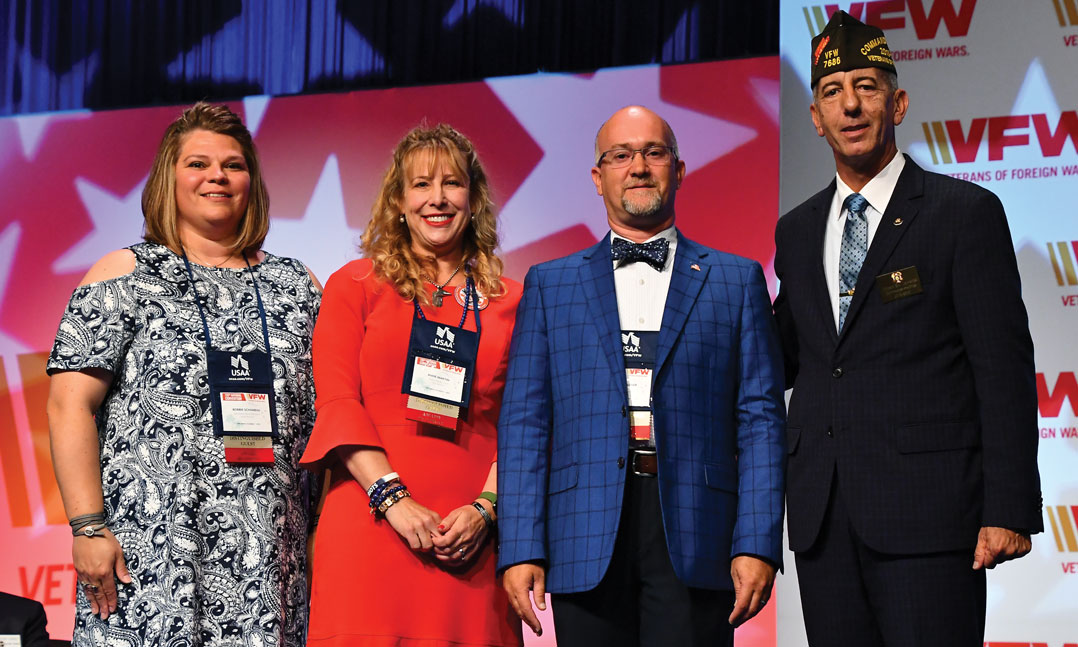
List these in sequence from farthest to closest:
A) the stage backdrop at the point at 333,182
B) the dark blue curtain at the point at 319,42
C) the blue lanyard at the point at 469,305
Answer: the dark blue curtain at the point at 319,42
the stage backdrop at the point at 333,182
the blue lanyard at the point at 469,305

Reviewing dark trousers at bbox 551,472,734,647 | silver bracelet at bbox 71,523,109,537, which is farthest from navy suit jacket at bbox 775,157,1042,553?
silver bracelet at bbox 71,523,109,537

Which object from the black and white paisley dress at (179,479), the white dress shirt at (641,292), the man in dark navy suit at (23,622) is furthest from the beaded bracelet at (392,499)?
the man in dark navy suit at (23,622)

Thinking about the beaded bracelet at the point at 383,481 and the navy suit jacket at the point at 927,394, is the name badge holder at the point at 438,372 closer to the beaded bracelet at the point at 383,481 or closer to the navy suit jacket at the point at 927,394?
the beaded bracelet at the point at 383,481

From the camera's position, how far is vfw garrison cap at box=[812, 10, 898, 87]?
2.51 metres

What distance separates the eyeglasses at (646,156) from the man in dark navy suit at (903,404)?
1.23 feet

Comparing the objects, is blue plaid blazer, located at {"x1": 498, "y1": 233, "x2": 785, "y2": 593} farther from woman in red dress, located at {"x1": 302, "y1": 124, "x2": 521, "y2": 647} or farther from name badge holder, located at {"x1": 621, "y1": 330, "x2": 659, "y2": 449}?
woman in red dress, located at {"x1": 302, "y1": 124, "x2": 521, "y2": 647}

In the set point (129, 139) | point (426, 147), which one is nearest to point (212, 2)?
point (129, 139)

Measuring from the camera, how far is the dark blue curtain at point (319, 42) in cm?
503

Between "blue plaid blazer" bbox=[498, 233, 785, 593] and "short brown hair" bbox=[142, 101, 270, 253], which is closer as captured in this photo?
"blue plaid blazer" bbox=[498, 233, 785, 593]

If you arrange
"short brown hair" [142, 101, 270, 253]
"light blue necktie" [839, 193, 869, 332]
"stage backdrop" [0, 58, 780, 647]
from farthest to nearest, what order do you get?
"stage backdrop" [0, 58, 780, 647]
"short brown hair" [142, 101, 270, 253]
"light blue necktie" [839, 193, 869, 332]

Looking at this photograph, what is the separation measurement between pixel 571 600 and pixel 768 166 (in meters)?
3.01

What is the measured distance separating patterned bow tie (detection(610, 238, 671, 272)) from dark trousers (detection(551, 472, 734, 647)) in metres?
0.50

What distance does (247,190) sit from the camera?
9.35 ft

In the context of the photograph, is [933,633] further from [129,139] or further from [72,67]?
[72,67]
